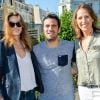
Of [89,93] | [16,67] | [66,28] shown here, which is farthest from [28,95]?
[66,28]

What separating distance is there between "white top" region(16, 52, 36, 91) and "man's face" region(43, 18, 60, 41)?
42 cm

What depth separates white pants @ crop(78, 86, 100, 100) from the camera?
18.0 ft

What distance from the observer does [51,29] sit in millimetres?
5699

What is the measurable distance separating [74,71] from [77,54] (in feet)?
0.80

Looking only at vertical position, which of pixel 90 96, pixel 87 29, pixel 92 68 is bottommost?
pixel 90 96

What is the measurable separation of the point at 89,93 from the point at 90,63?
39 centimetres

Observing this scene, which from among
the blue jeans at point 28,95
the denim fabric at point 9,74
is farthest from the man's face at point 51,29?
the blue jeans at point 28,95

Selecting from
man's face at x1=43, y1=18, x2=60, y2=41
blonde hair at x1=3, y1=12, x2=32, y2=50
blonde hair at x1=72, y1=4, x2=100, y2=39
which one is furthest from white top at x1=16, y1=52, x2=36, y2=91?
blonde hair at x1=72, y1=4, x2=100, y2=39

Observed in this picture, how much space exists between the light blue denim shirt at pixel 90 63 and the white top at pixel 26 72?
0.63m

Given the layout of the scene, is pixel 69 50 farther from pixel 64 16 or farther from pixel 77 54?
pixel 64 16

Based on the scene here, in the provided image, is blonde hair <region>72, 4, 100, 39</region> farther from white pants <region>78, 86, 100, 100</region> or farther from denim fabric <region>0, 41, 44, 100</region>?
denim fabric <region>0, 41, 44, 100</region>

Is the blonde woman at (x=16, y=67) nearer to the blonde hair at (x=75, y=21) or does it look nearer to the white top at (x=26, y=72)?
the white top at (x=26, y=72)

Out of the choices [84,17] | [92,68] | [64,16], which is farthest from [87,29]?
[64,16]

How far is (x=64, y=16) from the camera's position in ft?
62.2
